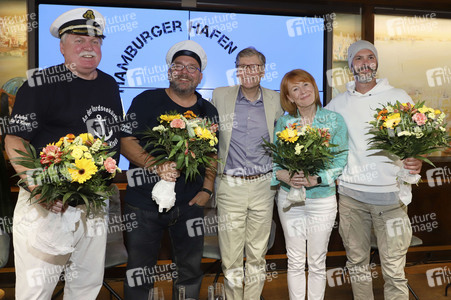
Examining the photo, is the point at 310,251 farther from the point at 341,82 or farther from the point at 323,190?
the point at 341,82

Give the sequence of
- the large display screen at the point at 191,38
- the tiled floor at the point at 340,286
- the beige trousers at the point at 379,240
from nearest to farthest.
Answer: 1. the beige trousers at the point at 379,240
2. the tiled floor at the point at 340,286
3. the large display screen at the point at 191,38

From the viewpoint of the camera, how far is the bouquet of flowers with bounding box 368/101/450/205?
113 inches

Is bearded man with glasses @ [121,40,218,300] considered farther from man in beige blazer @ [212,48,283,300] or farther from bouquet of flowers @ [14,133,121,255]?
bouquet of flowers @ [14,133,121,255]

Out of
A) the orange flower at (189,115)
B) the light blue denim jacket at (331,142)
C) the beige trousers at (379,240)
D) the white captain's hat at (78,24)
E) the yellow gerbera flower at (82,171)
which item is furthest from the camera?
the beige trousers at (379,240)

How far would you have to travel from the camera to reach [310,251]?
3.17m

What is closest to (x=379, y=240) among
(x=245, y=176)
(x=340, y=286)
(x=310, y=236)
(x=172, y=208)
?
(x=310, y=236)

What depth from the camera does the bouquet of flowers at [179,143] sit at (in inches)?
105

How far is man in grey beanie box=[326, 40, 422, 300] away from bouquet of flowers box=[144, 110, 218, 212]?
1112 millimetres

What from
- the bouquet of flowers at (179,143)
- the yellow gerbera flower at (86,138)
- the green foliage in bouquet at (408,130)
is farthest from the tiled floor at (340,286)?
the yellow gerbera flower at (86,138)

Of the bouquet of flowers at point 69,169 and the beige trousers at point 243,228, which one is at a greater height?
the bouquet of flowers at point 69,169

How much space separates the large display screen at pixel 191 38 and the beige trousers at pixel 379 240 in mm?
2139

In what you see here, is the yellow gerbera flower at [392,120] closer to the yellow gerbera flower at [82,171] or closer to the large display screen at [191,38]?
the yellow gerbera flower at [82,171]

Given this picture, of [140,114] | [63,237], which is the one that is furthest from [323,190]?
[63,237]

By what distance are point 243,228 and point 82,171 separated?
55.6 inches
